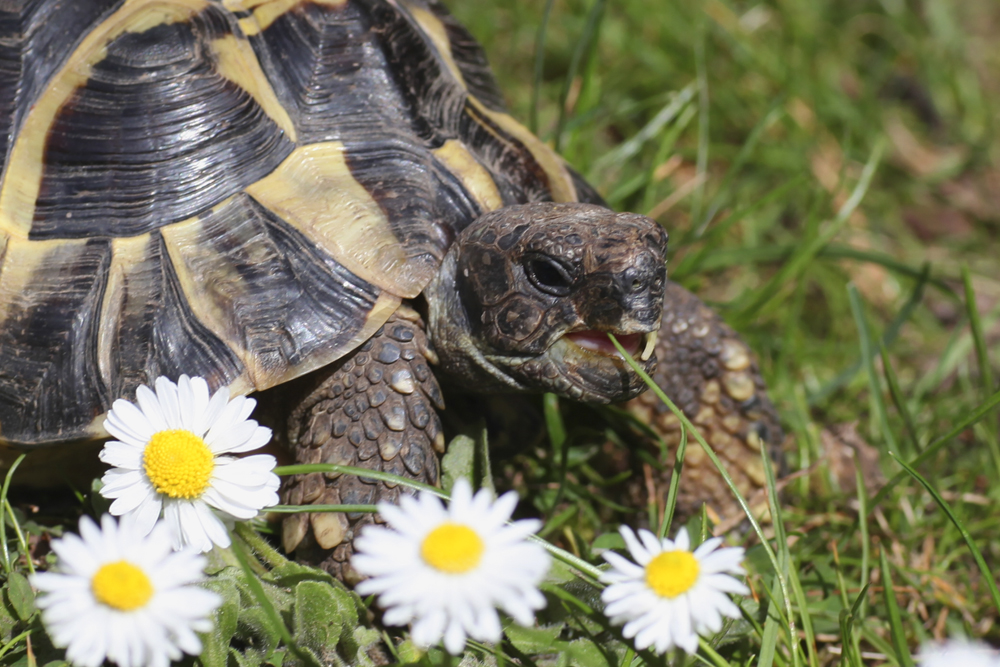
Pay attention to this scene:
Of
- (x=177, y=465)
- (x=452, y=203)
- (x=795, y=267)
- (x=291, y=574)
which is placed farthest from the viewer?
(x=795, y=267)

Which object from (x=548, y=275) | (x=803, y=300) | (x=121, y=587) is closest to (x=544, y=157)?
(x=548, y=275)

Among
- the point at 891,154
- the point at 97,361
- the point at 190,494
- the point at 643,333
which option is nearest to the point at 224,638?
the point at 190,494

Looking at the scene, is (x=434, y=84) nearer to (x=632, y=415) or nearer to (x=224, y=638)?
(x=632, y=415)

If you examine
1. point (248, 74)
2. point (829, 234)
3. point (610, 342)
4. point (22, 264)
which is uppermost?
point (829, 234)

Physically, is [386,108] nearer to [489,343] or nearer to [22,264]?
[489,343]

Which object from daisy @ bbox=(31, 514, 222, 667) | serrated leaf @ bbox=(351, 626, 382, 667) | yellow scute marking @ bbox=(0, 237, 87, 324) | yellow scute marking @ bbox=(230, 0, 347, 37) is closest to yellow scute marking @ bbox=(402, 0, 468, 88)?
yellow scute marking @ bbox=(230, 0, 347, 37)

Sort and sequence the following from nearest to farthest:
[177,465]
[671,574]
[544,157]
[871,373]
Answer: [671,574], [177,465], [544,157], [871,373]

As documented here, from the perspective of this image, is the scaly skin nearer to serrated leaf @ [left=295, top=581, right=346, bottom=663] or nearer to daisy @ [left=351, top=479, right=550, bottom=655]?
serrated leaf @ [left=295, top=581, right=346, bottom=663]
